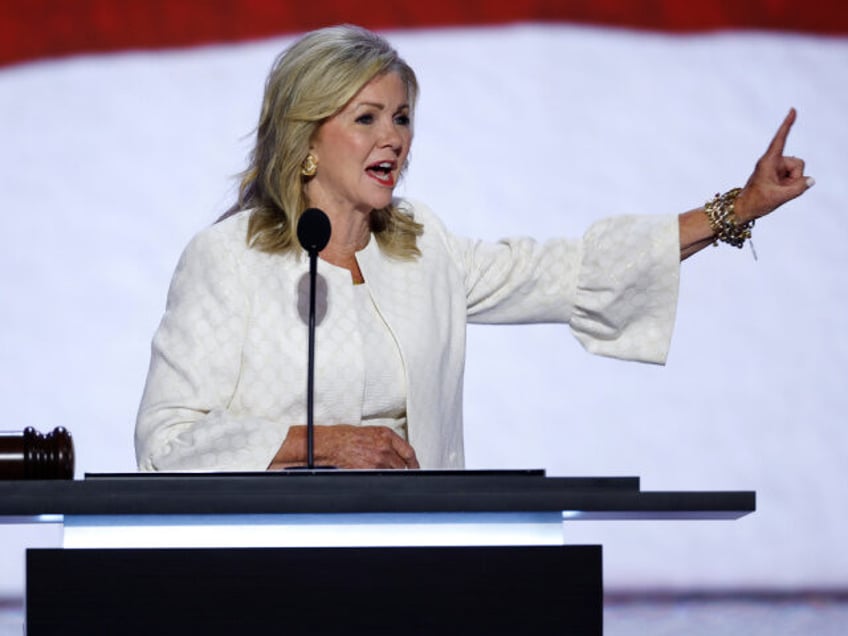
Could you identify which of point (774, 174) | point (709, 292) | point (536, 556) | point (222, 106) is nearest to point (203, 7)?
point (222, 106)

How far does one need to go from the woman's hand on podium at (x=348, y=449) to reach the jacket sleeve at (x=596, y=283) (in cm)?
52

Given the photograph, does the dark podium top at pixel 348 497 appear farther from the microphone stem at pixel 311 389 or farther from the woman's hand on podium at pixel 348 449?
the woman's hand on podium at pixel 348 449

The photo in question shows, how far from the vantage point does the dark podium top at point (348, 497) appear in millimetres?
1666

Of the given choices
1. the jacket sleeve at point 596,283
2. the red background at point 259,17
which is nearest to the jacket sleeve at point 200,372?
the jacket sleeve at point 596,283

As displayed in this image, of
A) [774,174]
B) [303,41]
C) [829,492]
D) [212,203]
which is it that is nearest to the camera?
[774,174]

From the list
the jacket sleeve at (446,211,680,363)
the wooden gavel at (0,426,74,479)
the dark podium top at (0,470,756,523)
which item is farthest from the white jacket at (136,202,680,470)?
the dark podium top at (0,470,756,523)

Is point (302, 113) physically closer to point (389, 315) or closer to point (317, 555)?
point (389, 315)

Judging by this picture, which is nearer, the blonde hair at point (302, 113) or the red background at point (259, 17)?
the blonde hair at point (302, 113)

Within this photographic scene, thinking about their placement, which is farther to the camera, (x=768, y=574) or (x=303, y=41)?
(x=768, y=574)

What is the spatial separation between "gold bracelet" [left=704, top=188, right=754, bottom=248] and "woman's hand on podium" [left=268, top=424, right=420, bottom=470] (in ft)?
2.10

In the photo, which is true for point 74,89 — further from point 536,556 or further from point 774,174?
point 536,556

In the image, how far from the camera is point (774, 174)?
2.46m

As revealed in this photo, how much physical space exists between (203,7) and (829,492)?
2069 millimetres

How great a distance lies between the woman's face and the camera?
261 cm
